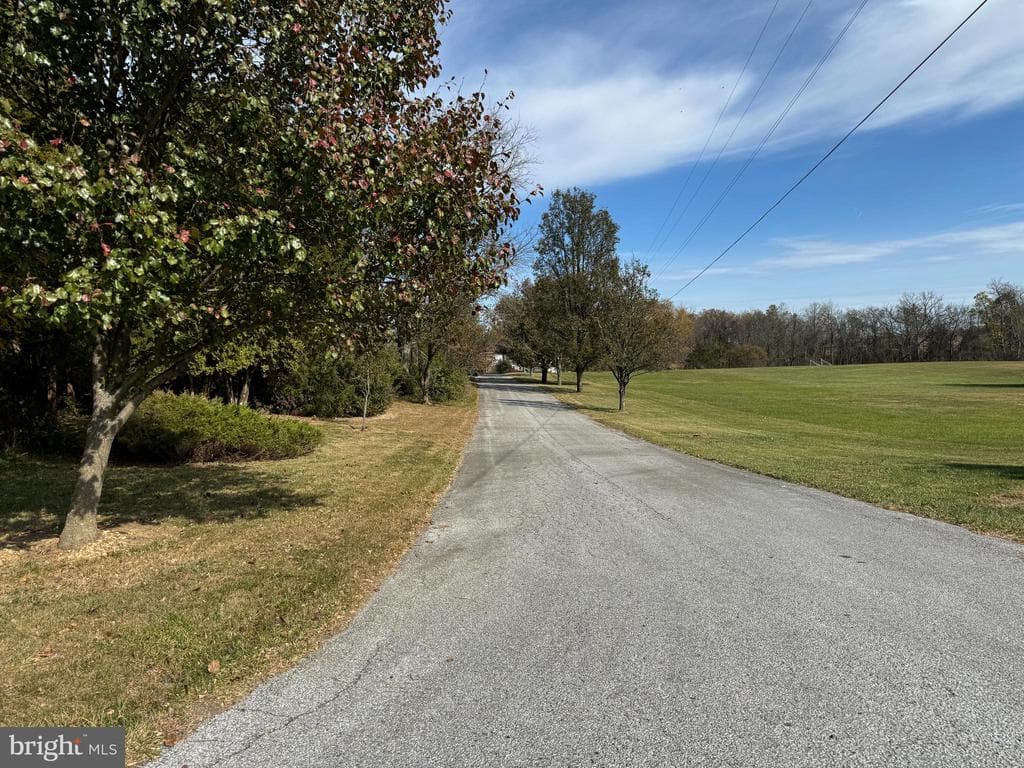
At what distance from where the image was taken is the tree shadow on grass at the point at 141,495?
7125mm

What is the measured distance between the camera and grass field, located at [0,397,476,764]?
10.7ft

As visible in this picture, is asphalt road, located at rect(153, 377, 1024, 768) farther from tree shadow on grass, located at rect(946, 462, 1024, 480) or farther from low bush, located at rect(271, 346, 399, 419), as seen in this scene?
low bush, located at rect(271, 346, 399, 419)

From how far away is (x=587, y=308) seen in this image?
128 ft

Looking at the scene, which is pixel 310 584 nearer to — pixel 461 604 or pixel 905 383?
pixel 461 604

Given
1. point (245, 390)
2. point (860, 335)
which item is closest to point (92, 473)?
point (245, 390)

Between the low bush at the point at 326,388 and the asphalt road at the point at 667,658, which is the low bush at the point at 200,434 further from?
the asphalt road at the point at 667,658

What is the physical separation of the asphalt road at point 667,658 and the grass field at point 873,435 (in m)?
2.51

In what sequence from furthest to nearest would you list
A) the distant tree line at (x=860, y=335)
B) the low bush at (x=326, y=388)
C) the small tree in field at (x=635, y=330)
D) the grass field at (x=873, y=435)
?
1. the distant tree line at (x=860, y=335)
2. the small tree in field at (x=635, y=330)
3. the low bush at (x=326, y=388)
4. the grass field at (x=873, y=435)

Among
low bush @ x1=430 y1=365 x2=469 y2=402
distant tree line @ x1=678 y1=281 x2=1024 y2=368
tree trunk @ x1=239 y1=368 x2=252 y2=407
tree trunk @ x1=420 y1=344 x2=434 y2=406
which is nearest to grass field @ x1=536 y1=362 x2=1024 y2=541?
low bush @ x1=430 y1=365 x2=469 y2=402

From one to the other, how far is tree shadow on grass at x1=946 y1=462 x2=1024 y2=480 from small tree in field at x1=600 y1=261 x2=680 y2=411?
55.8 ft

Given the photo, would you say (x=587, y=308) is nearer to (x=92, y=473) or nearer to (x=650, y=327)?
(x=650, y=327)

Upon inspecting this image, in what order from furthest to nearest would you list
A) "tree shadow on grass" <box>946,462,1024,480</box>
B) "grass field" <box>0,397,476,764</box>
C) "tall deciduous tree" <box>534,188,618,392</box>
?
"tall deciduous tree" <box>534,188,618,392</box>, "tree shadow on grass" <box>946,462,1024,480</box>, "grass field" <box>0,397,476,764</box>

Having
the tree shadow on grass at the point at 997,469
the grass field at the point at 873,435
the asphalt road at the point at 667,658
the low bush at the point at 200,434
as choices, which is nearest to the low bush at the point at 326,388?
the low bush at the point at 200,434

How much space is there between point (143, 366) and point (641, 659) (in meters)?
5.66
